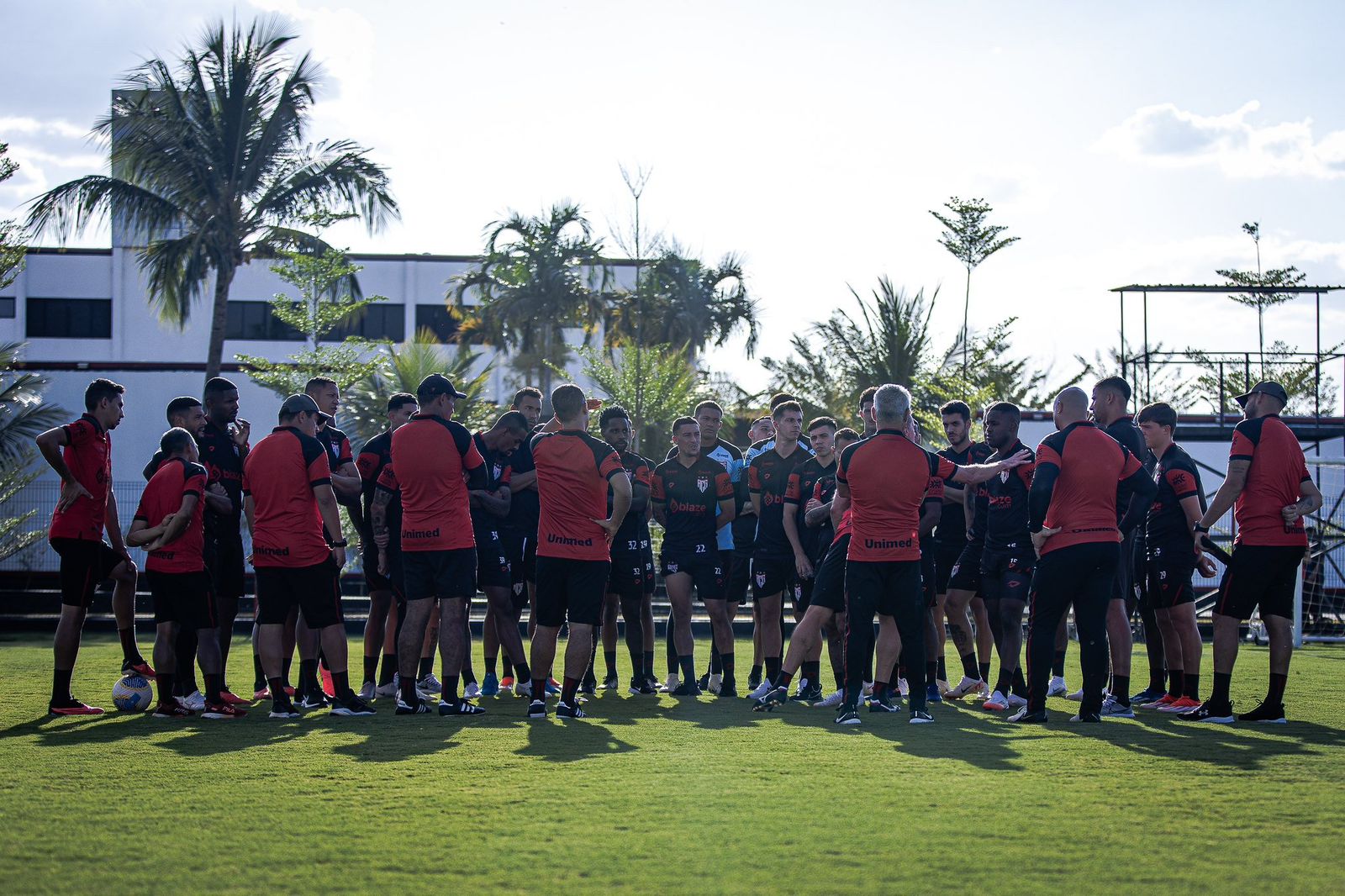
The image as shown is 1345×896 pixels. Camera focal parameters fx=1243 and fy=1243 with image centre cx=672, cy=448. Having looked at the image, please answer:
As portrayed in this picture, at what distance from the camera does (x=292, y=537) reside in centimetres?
807

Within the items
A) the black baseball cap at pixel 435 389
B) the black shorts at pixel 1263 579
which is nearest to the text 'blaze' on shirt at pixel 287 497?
the black baseball cap at pixel 435 389

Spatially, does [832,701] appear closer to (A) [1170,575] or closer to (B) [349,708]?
(A) [1170,575]

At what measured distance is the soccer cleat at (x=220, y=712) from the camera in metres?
8.30

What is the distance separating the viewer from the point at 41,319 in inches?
1581

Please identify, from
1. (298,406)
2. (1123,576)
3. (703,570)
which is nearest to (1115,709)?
(1123,576)

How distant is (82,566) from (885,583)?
5541mm

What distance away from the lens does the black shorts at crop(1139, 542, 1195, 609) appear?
28.4ft

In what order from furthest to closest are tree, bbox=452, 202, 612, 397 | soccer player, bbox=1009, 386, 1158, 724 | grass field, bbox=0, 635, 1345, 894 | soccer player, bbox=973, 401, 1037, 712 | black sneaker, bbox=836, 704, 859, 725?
tree, bbox=452, 202, 612, 397
soccer player, bbox=973, 401, 1037, 712
black sneaker, bbox=836, 704, 859, 725
soccer player, bbox=1009, 386, 1158, 724
grass field, bbox=0, 635, 1345, 894

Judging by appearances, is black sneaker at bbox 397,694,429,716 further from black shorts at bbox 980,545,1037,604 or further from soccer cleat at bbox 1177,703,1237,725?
soccer cleat at bbox 1177,703,1237,725

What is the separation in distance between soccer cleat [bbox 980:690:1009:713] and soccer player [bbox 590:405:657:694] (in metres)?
2.68

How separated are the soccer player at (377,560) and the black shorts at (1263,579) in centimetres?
578

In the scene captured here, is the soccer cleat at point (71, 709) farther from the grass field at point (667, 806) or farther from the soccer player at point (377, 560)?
the soccer player at point (377, 560)

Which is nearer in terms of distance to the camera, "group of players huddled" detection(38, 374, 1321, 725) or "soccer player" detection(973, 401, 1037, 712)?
"group of players huddled" detection(38, 374, 1321, 725)

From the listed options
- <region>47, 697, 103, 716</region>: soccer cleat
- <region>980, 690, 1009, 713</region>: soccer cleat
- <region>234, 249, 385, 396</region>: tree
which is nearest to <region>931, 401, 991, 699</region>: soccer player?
<region>980, 690, 1009, 713</region>: soccer cleat
